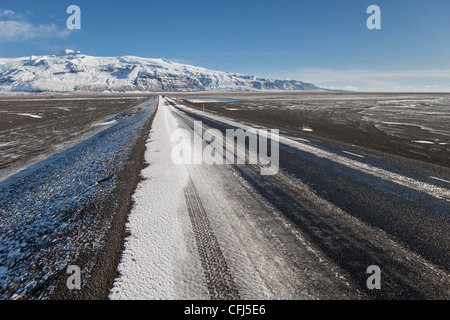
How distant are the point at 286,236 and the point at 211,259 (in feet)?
3.54

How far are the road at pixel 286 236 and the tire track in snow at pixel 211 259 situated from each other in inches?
0.4

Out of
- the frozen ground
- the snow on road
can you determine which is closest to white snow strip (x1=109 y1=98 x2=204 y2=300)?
the snow on road

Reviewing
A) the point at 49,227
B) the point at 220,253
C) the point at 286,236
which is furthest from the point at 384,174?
the point at 49,227

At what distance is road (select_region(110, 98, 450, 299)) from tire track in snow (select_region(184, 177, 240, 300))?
1 centimetres

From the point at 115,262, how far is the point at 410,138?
13.9m

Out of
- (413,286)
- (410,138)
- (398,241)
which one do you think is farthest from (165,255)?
(410,138)

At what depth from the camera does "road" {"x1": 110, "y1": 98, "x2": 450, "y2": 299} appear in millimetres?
2281

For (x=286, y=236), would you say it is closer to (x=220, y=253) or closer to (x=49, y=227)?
(x=220, y=253)

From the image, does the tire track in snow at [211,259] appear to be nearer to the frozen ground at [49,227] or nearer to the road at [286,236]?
the road at [286,236]

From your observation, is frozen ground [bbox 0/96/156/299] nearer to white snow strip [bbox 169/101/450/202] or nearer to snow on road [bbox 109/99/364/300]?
snow on road [bbox 109/99/364/300]

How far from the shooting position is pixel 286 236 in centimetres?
307

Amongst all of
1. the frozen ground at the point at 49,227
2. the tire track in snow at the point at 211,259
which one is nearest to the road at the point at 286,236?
the tire track in snow at the point at 211,259

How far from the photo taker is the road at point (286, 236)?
2281 millimetres

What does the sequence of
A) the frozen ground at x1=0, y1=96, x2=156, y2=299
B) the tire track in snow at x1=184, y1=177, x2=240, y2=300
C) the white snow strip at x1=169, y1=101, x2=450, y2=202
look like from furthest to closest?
the white snow strip at x1=169, y1=101, x2=450, y2=202 → the frozen ground at x1=0, y1=96, x2=156, y2=299 → the tire track in snow at x1=184, y1=177, x2=240, y2=300
